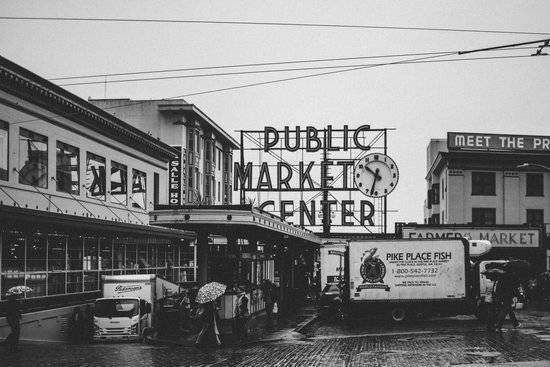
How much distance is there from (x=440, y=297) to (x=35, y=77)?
17.8 m

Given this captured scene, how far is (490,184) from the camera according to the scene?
64812 mm

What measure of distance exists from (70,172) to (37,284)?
629 cm

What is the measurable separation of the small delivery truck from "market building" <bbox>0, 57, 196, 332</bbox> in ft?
6.89

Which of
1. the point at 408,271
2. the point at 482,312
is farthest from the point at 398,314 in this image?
the point at 482,312

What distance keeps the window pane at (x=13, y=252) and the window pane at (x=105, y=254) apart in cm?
750

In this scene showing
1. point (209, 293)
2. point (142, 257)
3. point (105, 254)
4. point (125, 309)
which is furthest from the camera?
point (142, 257)

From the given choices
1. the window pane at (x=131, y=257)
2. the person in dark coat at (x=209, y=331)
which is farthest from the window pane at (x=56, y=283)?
the person in dark coat at (x=209, y=331)

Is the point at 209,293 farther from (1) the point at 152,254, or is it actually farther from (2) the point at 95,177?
(1) the point at 152,254

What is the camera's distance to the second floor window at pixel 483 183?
213 feet

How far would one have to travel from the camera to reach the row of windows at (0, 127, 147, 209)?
28250 mm

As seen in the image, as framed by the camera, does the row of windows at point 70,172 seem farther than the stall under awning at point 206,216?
Yes

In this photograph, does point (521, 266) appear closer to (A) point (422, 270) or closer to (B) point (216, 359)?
(A) point (422, 270)

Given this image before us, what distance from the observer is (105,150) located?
36.9 m

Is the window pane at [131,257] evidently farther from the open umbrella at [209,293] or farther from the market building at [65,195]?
the open umbrella at [209,293]
